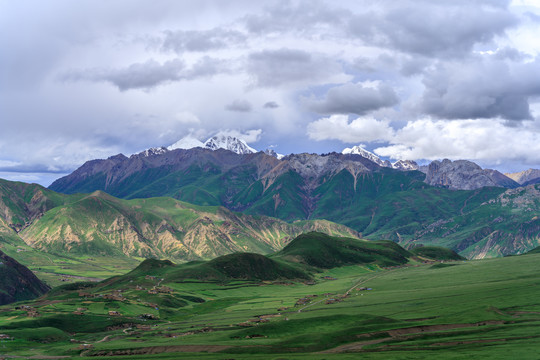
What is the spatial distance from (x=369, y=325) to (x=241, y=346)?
44397 millimetres

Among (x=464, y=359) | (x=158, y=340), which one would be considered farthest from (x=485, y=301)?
(x=158, y=340)

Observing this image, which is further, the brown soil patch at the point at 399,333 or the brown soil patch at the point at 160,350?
the brown soil patch at the point at 160,350

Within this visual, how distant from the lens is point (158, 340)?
18125 centimetres

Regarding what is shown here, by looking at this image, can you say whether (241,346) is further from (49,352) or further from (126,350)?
(49,352)

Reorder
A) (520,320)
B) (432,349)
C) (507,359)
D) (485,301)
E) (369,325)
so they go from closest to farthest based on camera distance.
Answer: (507,359) → (432,349) → (520,320) → (369,325) → (485,301)

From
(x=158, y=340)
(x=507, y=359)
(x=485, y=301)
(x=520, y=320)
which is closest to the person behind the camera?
(x=507, y=359)

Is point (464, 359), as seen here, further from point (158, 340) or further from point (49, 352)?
point (49, 352)

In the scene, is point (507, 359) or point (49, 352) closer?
point (507, 359)

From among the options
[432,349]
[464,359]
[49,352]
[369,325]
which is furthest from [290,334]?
[49,352]

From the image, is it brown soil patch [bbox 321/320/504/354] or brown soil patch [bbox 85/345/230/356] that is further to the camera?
brown soil patch [bbox 85/345/230/356]

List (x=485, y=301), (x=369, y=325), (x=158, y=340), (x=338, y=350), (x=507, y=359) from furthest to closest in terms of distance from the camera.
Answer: (x=485, y=301), (x=158, y=340), (x=369, y=325), (x=338, y=350), (x=507, y=359)

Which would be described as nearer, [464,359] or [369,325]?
[464,359]

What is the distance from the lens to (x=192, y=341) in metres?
170

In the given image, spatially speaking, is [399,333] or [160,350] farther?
[160,350]
